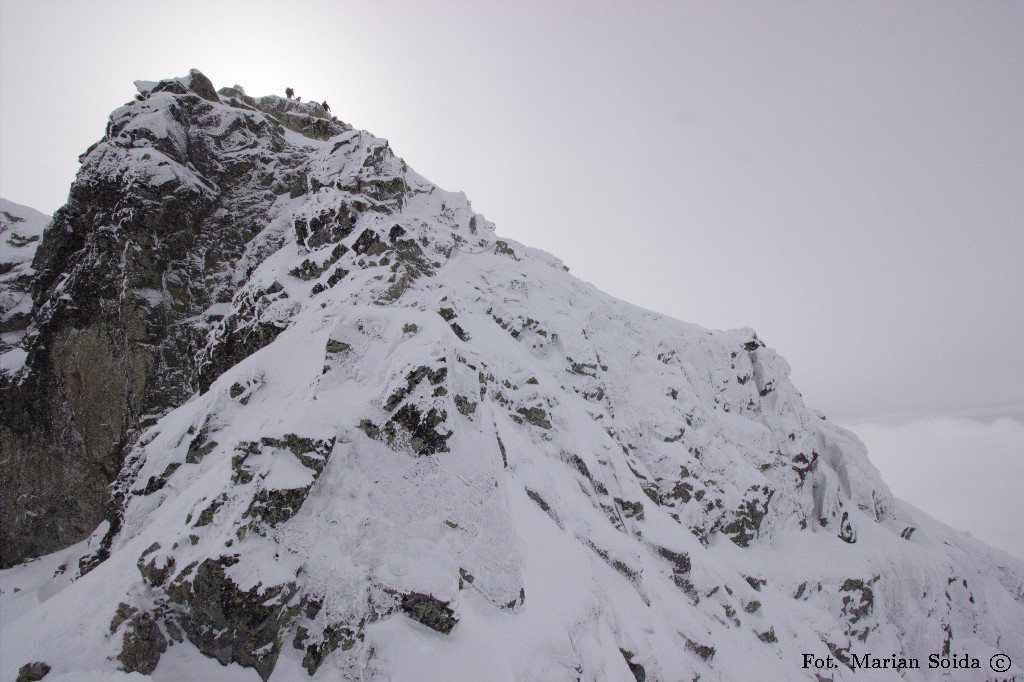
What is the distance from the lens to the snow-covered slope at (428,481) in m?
10.2

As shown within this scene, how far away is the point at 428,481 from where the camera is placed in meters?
12.1

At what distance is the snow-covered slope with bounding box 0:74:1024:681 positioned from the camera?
401 inches

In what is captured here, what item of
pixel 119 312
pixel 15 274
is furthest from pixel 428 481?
pixel 15 274

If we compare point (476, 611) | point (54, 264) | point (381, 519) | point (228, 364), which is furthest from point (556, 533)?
point (54, 264)

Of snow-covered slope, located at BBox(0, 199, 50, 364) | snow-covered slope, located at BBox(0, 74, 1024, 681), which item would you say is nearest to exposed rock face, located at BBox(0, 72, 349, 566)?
snow-covered slope, located at BBox(0, 199, 50, 364)

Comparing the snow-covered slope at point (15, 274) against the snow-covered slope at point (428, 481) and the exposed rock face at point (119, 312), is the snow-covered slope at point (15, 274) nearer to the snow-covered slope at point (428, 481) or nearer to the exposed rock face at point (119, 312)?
the exposed rock face at point (119, 312)

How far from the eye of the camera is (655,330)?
36.3 meters

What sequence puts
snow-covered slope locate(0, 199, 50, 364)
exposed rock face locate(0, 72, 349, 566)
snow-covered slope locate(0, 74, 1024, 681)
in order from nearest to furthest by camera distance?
snow-covered slope locate(0, 74, 1024, 681), exposed rock face locate(0, 72, 349, 566), snow-covered slope locate(0, 199, 50, 364)

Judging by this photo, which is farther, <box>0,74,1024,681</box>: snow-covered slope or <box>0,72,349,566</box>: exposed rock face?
<box>0,72,349,566</box>: exposed rock face

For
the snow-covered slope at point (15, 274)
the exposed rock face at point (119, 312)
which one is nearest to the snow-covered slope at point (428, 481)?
the exposed rock face at point (119, 312)

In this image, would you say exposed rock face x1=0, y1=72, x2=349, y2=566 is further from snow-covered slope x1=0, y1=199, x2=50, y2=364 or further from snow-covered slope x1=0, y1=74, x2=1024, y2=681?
snow-covered slope x1=0, y1=74, x2=1024, y2=681

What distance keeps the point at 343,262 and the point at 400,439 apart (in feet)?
44.5

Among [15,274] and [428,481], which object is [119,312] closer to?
[15,274]

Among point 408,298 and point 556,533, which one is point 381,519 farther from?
point 408,298
